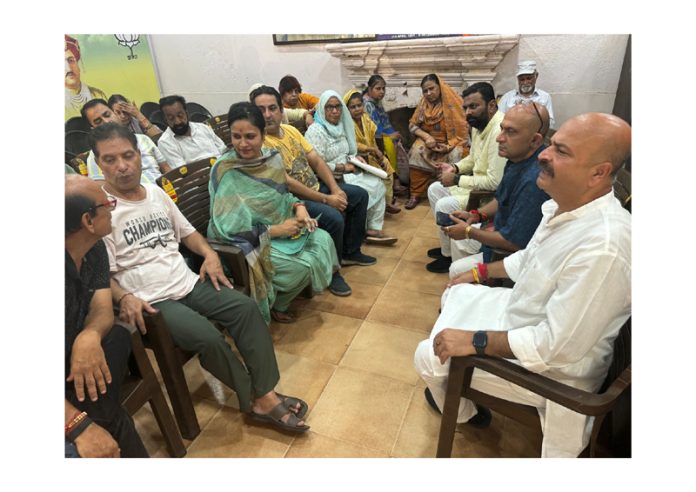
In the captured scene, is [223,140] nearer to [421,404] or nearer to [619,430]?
[421,404]

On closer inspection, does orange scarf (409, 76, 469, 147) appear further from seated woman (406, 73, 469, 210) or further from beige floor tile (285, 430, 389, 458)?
beige floor tile (285, 430, 389, 458)

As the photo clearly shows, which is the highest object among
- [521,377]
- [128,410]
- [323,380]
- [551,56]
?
[551,56]

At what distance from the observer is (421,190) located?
3.86 m

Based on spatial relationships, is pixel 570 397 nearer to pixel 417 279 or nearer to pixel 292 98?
pixel 417 279

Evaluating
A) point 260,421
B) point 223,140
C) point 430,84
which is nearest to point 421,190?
point 430,84

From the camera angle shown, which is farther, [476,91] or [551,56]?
[551,56]

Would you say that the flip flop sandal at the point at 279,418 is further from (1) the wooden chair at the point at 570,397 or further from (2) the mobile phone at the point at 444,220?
(2) the mobile phone at the point at 444,220

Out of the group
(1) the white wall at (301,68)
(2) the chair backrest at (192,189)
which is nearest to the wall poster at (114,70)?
(1) the white wall at (301,68)

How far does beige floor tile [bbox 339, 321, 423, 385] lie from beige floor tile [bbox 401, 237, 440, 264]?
0.82 m

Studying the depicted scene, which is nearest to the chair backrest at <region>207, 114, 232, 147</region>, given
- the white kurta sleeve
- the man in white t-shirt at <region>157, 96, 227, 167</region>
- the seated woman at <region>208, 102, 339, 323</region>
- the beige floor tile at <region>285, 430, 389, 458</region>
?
the man in white t-shirt at <region>157, 96, 227, 167</region>

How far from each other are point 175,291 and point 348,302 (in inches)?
43.2

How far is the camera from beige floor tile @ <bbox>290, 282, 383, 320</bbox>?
229 cm
